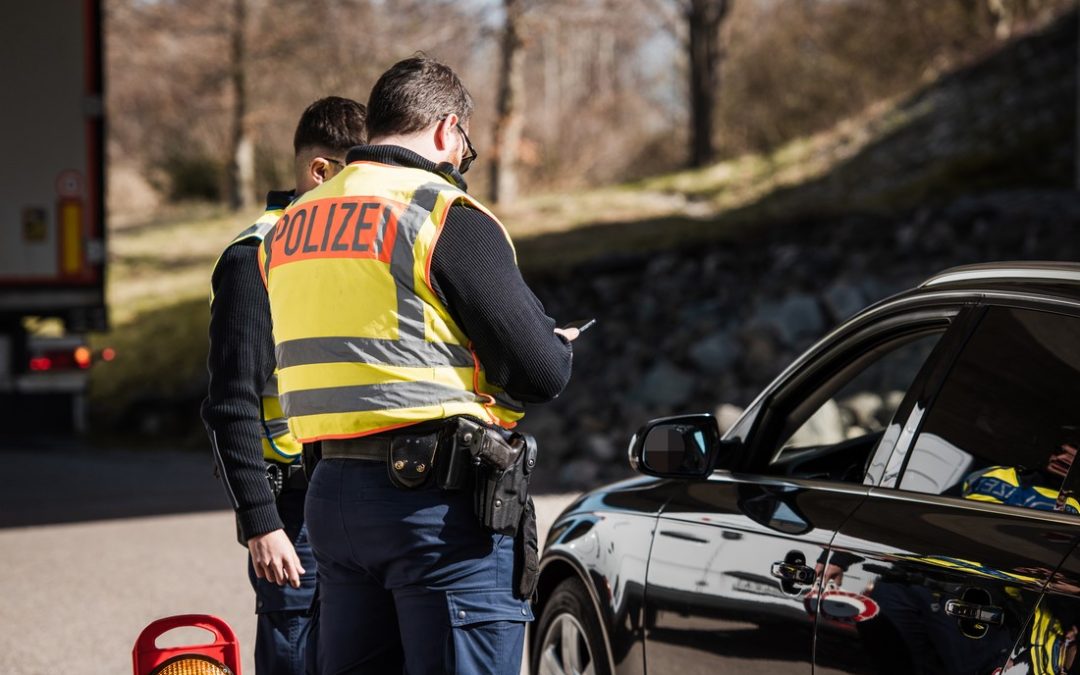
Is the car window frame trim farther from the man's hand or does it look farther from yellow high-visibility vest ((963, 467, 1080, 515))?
the man's hand

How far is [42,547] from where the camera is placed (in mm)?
8859

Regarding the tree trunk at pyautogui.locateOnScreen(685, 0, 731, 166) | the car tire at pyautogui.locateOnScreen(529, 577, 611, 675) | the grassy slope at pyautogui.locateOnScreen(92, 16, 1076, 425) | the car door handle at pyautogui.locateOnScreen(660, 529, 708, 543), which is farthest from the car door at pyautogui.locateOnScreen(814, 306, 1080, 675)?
the tree trunk at pyautogui.locateOnScreen(685, 0, 731, 166)

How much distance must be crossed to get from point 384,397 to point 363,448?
0.14 m

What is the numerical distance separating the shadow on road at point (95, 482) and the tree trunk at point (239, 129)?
57.3ft

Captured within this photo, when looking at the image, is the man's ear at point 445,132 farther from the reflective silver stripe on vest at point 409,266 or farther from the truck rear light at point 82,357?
the truck rear light at point 82,357

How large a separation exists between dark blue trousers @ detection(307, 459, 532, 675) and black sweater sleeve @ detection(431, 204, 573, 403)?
30 centimetres

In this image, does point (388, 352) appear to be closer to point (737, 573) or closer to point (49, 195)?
point (737, 573)

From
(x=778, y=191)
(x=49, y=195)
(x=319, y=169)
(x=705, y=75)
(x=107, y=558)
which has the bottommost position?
(x=107, y=558)

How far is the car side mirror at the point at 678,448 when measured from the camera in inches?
145

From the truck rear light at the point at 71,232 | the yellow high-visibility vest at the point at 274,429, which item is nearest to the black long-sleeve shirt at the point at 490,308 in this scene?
the yellow high-visibility vest at the point at 274,429

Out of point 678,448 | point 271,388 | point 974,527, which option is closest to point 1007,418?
point 974,527

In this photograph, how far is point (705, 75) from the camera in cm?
2603

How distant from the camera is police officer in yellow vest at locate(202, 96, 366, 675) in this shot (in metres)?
3.62

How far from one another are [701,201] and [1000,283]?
18334mm
